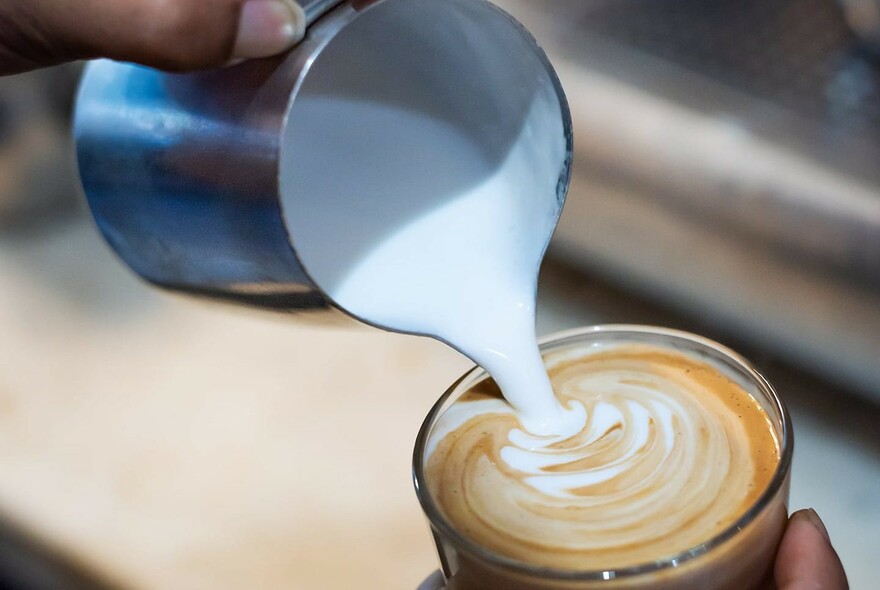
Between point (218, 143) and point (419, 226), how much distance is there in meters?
0.16

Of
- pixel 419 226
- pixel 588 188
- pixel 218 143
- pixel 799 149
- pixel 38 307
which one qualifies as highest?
pixel 218 143

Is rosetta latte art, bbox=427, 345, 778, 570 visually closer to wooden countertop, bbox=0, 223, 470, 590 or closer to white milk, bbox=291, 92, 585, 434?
white milk, bbox=291, 92, 585, 434

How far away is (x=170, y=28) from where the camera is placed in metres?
0.56

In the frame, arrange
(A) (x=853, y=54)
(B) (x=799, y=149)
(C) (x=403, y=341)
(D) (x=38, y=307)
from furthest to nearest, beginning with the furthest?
(D) (x=38, y=307) < (C) (x=403, y=341) < (A) (x=853, y=54) < (B) (x=799, y=149)

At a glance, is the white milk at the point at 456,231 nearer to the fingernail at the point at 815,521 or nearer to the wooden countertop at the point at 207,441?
the fingernail at the point at 815,521

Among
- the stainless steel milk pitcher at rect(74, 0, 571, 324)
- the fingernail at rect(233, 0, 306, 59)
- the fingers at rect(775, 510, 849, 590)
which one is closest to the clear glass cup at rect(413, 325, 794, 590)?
the fingers at rect(775, 510, 849, 590)

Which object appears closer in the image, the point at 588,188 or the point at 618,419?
the point at 618,419

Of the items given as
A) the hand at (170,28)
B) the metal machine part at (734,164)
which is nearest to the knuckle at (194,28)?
the hand at (170,28)

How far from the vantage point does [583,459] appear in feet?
2.15

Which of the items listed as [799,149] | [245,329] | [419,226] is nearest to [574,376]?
[419,226]

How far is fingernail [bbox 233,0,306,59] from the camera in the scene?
53 cm

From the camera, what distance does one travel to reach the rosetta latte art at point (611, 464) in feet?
1.93

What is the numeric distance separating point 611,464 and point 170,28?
1.21 feet

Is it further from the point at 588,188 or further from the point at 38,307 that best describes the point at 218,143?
the point at 38,307
